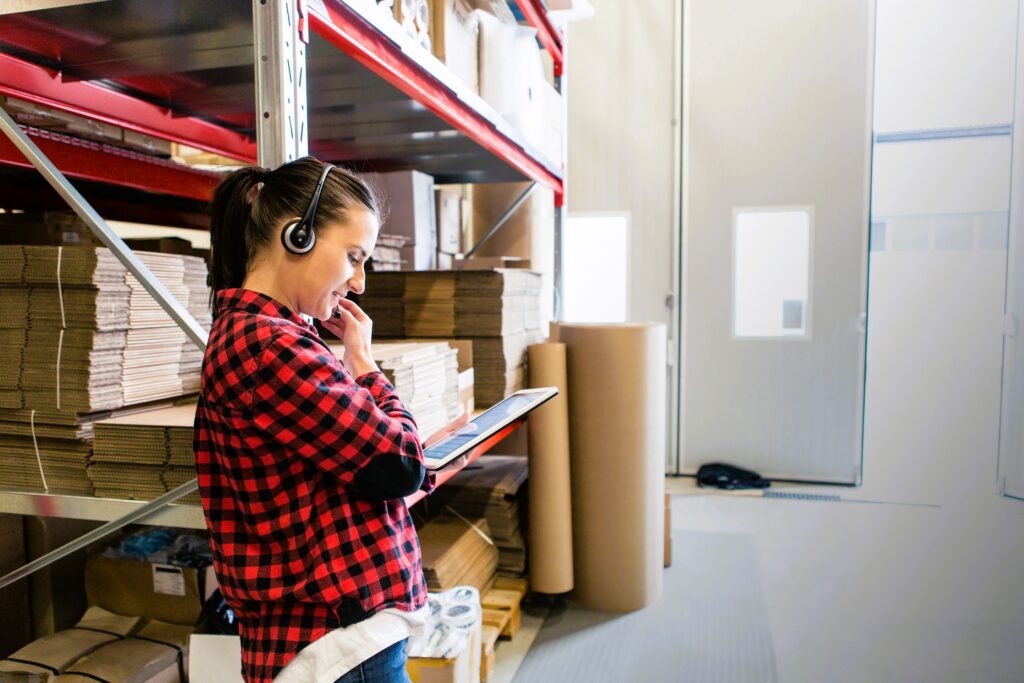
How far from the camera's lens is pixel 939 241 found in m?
5.25

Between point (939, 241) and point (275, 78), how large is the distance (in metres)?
5.32

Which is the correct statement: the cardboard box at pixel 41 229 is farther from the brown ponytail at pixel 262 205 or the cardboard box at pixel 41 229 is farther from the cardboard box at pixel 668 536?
the cardboard box at pixel 668 536

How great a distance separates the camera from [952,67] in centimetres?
516

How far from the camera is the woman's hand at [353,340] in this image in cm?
143

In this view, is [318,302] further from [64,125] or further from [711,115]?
[711,115]

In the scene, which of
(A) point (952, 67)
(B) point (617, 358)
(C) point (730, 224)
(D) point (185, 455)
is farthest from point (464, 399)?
(A) point (952, 67)

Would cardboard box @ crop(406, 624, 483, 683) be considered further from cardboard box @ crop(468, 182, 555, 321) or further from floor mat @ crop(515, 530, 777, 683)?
cardboard box @ crop(468, 182, 555, 321)

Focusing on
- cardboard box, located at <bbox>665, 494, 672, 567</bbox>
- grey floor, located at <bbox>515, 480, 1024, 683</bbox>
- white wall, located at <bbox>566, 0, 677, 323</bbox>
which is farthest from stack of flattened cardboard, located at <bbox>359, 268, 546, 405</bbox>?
white wall, located at <bbox>566, 0, 677, 323</bbox>

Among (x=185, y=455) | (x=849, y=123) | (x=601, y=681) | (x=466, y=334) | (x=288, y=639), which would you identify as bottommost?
(x=601, y=681)

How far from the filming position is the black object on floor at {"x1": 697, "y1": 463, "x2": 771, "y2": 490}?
18.1 feet

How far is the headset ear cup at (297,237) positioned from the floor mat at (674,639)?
2.23 meters

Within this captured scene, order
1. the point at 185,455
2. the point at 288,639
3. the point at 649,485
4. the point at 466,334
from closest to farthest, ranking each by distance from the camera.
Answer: the point at 288,639 < the point at 185,455 < the point at 466,334 < the point at 649,485

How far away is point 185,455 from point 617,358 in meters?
2.04

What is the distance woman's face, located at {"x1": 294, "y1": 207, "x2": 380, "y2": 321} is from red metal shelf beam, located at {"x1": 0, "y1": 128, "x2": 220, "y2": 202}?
1182 millimetres
